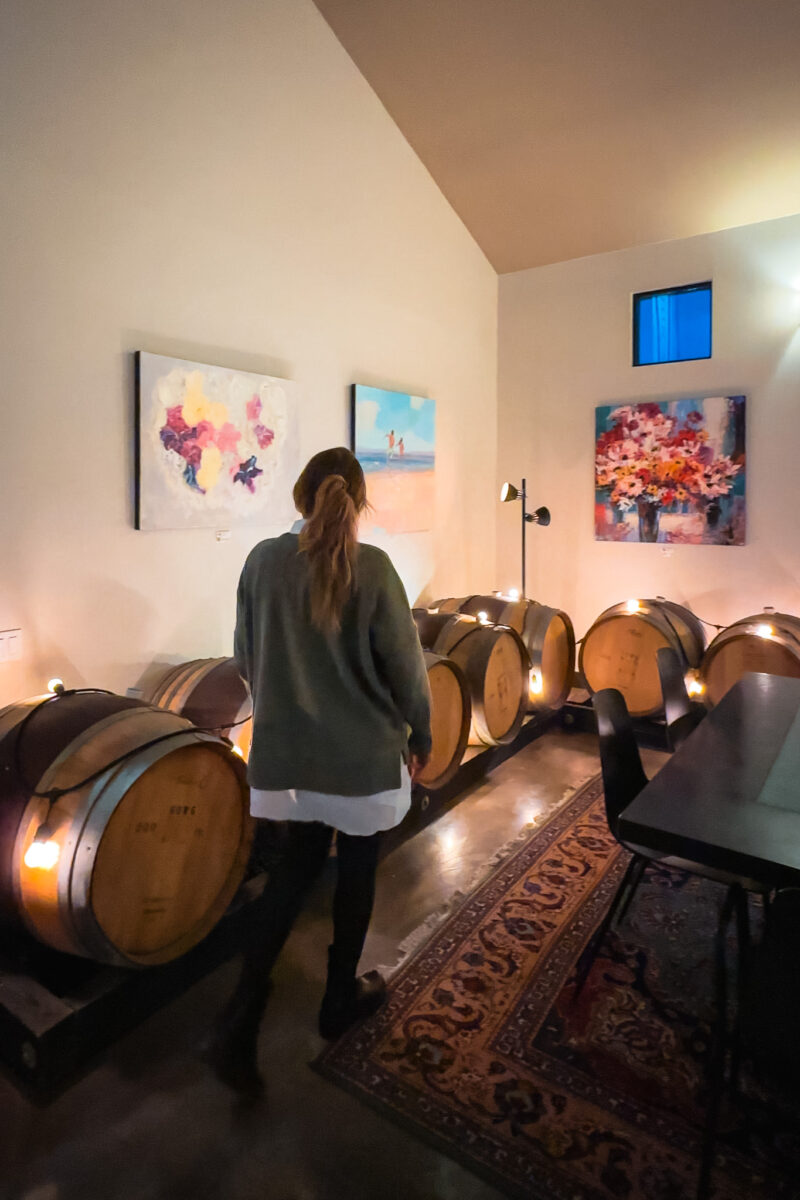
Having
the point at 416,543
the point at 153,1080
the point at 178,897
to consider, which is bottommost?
the point at 153,1080

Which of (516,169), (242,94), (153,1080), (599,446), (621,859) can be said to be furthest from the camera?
(599,446)

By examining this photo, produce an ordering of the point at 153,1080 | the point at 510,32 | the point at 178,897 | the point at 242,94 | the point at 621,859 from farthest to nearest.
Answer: the point at 510,32 → the point at 242,94 → the point at 621,859 → the point at 178,897 → the point at 153,1080

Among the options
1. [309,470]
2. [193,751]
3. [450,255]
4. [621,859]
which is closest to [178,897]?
[193,751]

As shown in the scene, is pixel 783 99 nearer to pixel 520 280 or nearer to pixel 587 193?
pixel 587 193

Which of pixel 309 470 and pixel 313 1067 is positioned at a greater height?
pixel 309 470

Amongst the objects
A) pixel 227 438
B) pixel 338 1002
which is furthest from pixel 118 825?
pixel 227 438

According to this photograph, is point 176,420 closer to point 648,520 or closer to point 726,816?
point 726,816

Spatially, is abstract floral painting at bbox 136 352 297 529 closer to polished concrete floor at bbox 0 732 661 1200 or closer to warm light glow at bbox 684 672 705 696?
polished concrete floor at bbox 0 732 661 1200

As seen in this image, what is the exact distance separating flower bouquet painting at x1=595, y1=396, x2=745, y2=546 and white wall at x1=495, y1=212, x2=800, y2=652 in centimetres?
7

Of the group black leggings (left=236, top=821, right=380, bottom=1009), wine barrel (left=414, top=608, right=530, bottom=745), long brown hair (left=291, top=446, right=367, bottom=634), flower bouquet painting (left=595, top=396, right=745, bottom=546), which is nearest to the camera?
long brown hair (left=291, top=446, right=367, bottom=634)

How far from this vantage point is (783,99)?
3330 mm

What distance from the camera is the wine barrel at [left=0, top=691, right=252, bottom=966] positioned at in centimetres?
175

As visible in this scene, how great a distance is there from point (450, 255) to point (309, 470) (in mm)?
3375

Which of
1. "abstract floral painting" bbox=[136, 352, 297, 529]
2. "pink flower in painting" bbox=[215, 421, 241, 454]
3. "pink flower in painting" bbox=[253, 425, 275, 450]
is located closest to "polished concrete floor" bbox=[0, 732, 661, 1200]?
"abstract floral painting" bbox=[136, 352, 297, 529]
